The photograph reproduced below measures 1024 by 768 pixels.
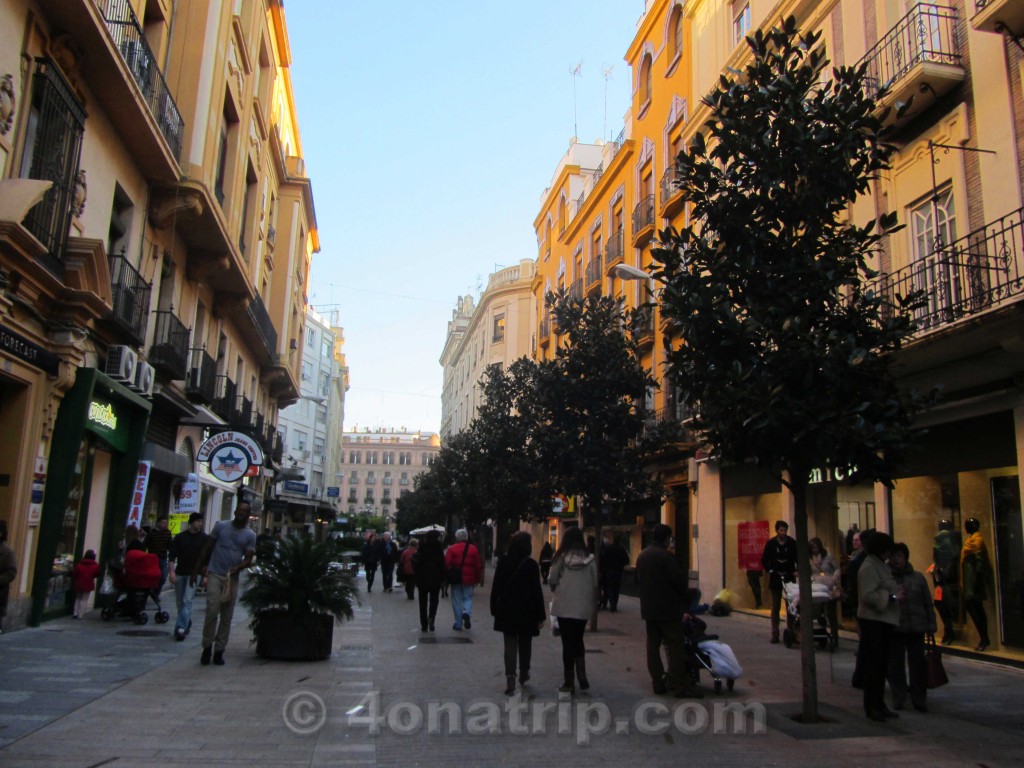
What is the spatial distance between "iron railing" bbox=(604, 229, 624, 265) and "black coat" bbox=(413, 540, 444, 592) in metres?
16.8

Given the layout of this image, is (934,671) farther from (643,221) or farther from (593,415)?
(643,221)

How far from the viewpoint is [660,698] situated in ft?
26.9

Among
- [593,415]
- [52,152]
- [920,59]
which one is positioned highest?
[920,59]

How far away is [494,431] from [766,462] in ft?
58.0

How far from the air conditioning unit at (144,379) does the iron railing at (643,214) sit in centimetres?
1545

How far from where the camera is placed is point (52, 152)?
36.8 feet

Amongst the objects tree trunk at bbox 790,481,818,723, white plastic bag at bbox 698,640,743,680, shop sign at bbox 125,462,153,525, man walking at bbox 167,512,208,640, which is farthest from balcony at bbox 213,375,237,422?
tree trunk at bbox 790,481,818,723

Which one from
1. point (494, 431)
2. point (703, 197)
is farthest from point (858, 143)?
point (494, 431)

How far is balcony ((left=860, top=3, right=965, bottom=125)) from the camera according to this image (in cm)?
1186

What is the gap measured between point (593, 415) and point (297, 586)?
757 cm

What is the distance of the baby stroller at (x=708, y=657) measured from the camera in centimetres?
849

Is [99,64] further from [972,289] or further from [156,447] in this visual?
[972,289]

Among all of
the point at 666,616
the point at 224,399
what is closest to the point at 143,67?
the point at 224,399

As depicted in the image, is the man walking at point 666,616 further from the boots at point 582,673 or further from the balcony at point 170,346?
the balcony at point 170,346
